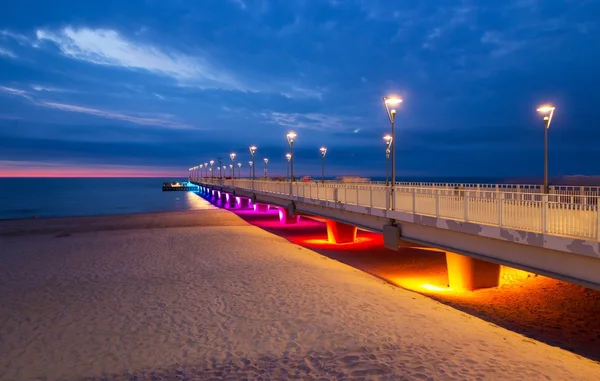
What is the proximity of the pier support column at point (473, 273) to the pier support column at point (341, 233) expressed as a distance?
Result: 11185 mm

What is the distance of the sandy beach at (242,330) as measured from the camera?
291 inches

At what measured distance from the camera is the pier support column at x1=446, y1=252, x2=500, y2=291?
14.4m

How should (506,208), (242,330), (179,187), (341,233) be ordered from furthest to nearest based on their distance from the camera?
(179,187) → (341,233) → (506,208) → (242,330)

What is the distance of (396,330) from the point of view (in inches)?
365

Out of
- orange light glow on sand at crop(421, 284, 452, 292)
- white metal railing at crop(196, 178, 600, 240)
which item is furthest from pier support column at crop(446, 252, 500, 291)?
white metal railing at crop(196, 178, 600, 240)

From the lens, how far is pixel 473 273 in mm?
14430

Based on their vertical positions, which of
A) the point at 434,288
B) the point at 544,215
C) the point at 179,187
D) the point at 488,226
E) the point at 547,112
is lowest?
the point at 434,288

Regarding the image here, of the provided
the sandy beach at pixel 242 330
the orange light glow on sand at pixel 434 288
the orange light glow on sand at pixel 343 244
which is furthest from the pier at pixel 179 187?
the orange light glow on sand at pixel 434 288

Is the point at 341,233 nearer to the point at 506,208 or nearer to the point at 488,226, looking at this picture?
the point at 488,226

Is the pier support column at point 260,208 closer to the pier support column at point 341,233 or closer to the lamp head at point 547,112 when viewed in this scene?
the pier support column at point 341,233

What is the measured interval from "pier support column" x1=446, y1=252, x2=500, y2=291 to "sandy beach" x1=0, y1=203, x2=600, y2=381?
2.78 m

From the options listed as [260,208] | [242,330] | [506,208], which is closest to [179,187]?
[260,208]

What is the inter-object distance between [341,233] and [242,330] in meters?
17.0

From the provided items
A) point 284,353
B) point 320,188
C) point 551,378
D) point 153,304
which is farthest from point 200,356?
point 320,188
